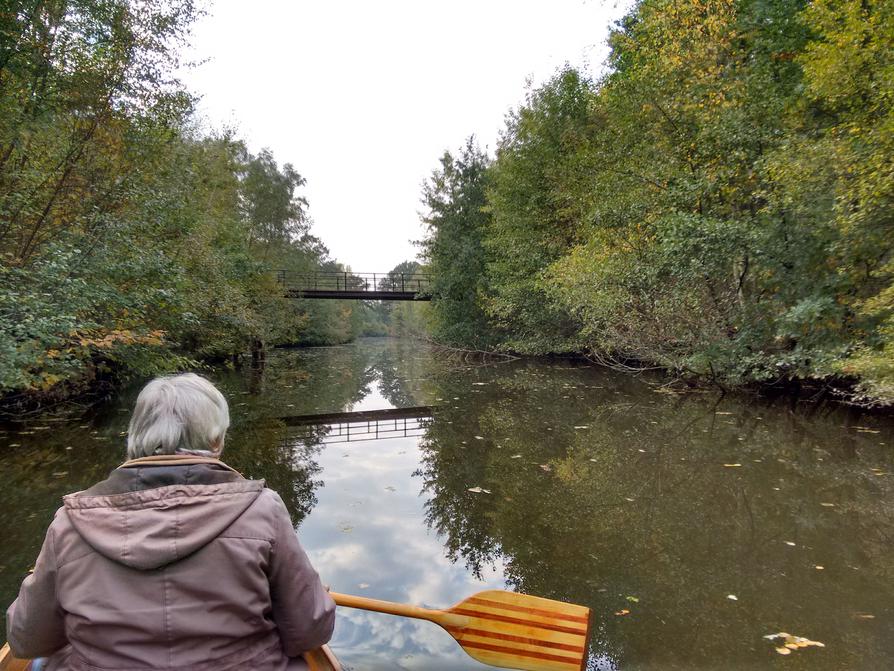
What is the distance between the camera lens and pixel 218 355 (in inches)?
834

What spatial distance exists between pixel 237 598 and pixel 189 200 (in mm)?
14693

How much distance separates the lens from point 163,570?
4.48 ft

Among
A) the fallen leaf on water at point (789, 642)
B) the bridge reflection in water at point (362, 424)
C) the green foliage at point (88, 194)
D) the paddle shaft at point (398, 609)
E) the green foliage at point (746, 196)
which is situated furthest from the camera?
the bridge reflection in water at point (362, 424)

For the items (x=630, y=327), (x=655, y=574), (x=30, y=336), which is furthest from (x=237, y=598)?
(x=630, y=327)

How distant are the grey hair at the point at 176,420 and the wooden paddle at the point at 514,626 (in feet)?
4.40

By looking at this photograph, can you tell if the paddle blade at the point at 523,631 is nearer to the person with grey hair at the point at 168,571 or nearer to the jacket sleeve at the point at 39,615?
the person with grey hair at the point at 168,571

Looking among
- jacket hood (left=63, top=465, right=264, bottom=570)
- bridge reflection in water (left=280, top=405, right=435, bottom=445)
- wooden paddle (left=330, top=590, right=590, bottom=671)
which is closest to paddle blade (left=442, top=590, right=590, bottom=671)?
wooden paddle (left=330, top=590, right=590, bottom=671)

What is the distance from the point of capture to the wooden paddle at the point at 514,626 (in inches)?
105

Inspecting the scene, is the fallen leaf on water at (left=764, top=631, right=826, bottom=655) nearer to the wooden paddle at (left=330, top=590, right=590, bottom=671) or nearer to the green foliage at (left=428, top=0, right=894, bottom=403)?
the wooden paddle at (left=330, top=590, right=590, bottom=671)

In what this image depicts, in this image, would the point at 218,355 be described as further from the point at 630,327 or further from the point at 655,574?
the point at 655,574

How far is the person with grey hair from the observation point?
1.37 metres

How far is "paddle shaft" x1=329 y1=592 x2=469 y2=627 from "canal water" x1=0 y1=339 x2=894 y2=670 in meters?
0.48

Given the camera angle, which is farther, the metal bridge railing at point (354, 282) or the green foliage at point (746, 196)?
the metal bridge railing at point (354, 282)

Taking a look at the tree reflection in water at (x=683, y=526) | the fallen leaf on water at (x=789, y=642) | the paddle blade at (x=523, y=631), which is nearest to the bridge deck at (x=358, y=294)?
the tree reflection in water at (x=683, y=526)
